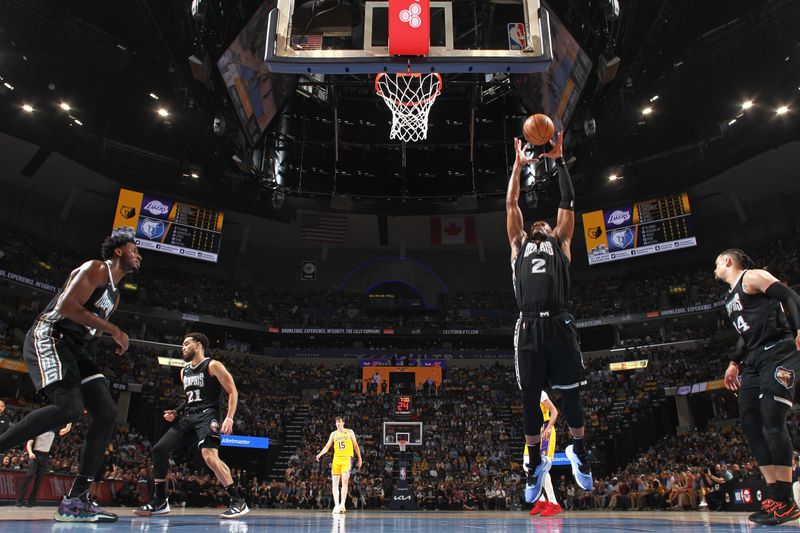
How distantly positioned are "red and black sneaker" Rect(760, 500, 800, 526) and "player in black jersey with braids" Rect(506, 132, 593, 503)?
4.52 feet

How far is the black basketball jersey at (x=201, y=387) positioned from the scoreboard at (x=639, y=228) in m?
22.9

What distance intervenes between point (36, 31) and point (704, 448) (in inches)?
1068

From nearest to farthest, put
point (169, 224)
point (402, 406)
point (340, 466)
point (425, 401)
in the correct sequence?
point (340, 466), point (169, 224), point (402, 406), point (425, 401)

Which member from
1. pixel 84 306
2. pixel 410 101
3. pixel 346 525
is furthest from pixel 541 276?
pixel 410 101

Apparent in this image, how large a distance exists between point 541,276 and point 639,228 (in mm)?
24041

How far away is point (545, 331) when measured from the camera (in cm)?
455

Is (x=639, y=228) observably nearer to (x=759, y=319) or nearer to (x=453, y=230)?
Answer: (x=453, y=230)

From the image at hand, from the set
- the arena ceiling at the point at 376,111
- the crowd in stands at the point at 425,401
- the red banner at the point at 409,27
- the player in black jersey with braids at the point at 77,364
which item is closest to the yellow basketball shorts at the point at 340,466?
the crowd in stands at the point at 425,401

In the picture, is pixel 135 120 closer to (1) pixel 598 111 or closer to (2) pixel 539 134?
(1) pixel 598 111

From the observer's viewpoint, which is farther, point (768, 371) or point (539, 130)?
point (539, 130)

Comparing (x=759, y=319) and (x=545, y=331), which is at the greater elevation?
(x=759, y=319)

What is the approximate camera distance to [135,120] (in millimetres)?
23297

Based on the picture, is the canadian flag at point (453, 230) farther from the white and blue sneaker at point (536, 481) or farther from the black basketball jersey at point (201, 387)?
the white and blue sneaker at point (536, 481)

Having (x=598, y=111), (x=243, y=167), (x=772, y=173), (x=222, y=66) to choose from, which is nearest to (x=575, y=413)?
(x=222, y=66)
